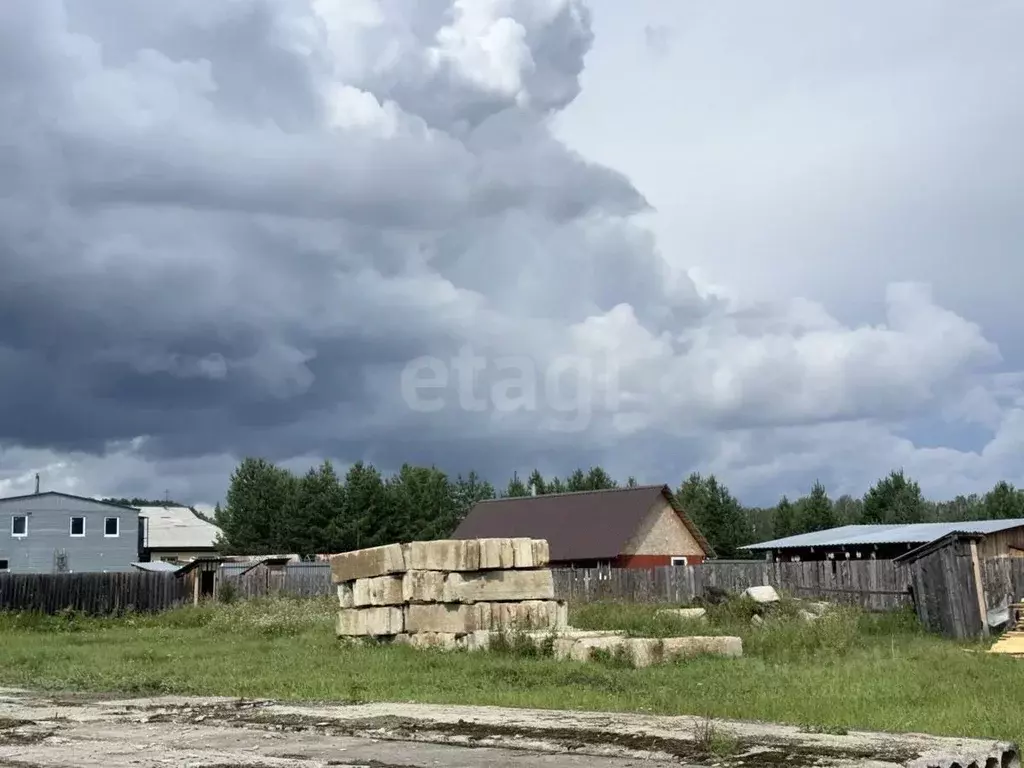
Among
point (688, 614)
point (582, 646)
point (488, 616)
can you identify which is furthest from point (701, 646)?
point (688, 614)

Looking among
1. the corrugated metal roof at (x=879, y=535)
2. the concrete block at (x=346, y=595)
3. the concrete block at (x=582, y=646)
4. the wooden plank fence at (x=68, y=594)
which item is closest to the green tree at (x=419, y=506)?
the corrugated metal roof at (x=879, y=535)

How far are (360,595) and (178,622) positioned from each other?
12875 millimetres

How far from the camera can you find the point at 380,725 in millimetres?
9586

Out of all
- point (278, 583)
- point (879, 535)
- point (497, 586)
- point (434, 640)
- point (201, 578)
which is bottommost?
point (434, 640)

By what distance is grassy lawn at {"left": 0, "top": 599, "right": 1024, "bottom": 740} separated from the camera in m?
11.7

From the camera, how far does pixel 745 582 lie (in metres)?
33.6

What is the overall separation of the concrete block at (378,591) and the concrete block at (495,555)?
2002mm

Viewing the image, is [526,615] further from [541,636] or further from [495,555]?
[541,636]

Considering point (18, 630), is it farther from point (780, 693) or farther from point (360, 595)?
point (780, 693)

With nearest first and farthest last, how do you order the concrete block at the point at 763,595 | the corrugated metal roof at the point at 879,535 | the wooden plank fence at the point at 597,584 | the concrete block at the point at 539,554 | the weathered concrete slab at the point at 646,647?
1. the weathered concrete slab at the point at 646,647
2. the concrete block at the point at 539,554
3. the concrete block at the point at 763,595
4. the wooden plank fence at the point at 597,584
5. the corrugated metal roof at the point at 879,535

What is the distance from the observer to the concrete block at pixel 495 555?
21.6m

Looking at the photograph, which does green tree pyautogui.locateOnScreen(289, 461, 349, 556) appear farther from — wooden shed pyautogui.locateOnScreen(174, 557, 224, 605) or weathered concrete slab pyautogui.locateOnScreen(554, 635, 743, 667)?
weathered concrete slab pyautogui.locateOnScreen(554, 635, 743, 667)

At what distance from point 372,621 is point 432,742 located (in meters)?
14.8

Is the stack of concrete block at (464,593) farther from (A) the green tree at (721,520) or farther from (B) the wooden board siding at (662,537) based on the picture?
(A) the green tree at (721,520)
